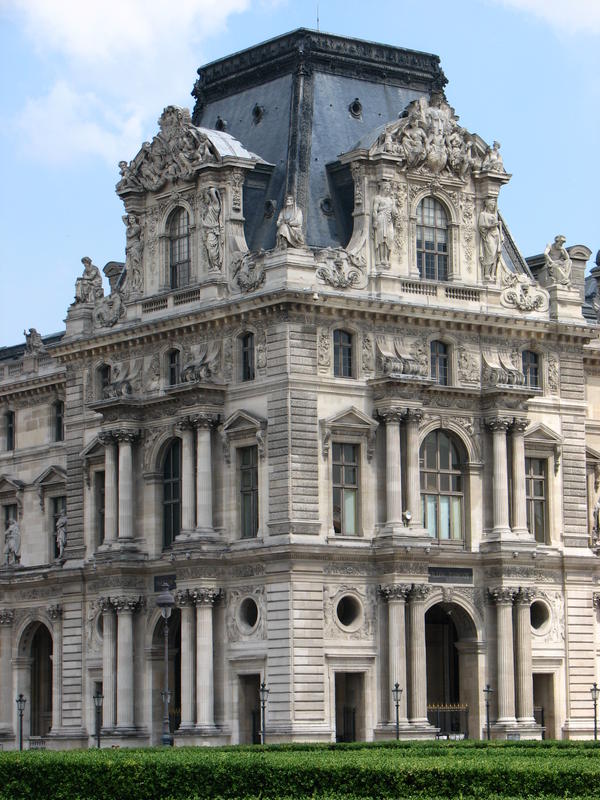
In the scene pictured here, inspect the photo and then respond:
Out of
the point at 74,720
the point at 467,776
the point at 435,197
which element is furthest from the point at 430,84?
the point at 467,776

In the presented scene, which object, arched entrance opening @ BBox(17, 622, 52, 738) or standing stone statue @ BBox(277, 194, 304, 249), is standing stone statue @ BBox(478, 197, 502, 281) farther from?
A: arched entrance opening @ BBox(17, 622, 52, 738)

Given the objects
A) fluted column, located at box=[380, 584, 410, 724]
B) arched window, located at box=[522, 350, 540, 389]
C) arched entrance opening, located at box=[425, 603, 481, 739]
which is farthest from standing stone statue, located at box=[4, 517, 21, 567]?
arched window, located at box=[522, 350, 540, 389]

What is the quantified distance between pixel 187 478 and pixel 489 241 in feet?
48.5

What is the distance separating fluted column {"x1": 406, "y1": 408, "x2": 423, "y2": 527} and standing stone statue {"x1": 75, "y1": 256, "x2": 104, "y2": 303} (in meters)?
15.9

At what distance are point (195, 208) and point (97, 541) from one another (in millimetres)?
13718

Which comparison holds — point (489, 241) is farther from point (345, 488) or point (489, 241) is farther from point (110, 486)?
point (110, 486)

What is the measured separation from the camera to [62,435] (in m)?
95.8

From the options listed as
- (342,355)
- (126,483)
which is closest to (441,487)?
(342,355)

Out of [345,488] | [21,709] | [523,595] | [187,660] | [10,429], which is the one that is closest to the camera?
[345,488]

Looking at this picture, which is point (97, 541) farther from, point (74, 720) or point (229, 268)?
point (229, 268)

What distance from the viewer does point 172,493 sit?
83312 mm

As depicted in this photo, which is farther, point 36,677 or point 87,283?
point 36,677

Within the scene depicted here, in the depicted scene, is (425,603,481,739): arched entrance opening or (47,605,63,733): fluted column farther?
(47,605,63,733): fluted column

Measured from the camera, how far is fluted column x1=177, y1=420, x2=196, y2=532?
263 ft
